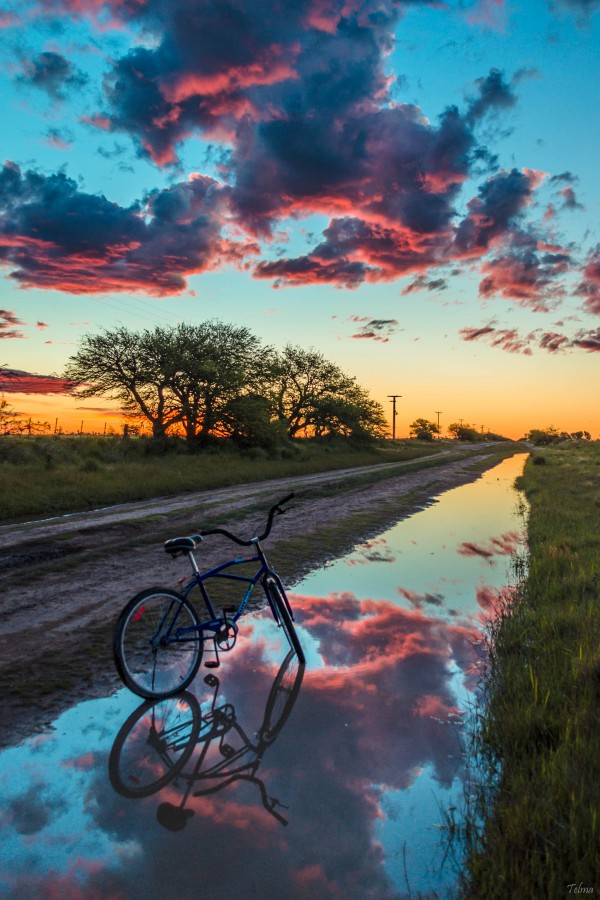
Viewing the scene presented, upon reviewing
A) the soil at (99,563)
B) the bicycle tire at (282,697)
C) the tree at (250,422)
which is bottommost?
the bicycle tire at (282,697)

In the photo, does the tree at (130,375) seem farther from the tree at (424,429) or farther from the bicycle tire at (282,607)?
the tree at (424,429)

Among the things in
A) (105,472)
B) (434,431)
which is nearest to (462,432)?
(434,431)

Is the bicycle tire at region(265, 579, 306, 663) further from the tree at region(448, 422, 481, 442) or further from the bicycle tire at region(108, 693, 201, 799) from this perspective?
the tree at region(448, 422, 481, 442)

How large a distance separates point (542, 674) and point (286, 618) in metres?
2.43

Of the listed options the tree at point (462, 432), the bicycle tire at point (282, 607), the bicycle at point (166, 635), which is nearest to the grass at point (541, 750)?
the bicycle tire at point (282, 607)

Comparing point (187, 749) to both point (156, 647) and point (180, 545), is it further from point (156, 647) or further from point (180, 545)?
point (180, 545)

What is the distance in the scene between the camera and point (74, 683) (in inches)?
195

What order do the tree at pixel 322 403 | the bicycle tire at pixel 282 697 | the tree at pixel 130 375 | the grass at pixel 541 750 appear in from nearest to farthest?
the grass at pixel 541 750, the bicycle tire at pixel 282 697, the tree at pixel 130 375, the tree at pixel 322 403

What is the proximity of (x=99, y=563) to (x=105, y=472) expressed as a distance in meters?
13.4

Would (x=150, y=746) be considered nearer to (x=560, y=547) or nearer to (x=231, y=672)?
(x=231, y=672)

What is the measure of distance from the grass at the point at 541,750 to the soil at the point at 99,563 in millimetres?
3298

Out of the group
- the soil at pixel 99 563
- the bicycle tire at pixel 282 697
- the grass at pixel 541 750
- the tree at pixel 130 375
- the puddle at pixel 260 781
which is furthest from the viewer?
the tree at pixel 130 375

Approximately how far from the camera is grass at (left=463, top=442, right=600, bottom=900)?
2693 mm

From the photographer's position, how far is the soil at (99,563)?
196 inches
